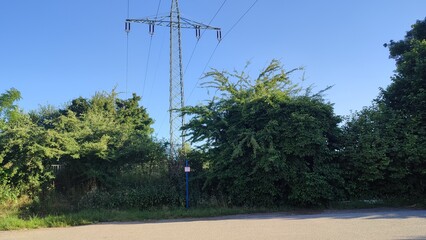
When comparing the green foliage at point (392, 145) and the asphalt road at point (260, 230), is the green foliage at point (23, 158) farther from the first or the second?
the green foliage at point (392, 145)

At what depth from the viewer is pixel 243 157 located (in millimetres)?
15992

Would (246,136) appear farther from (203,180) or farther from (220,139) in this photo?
(203,180)

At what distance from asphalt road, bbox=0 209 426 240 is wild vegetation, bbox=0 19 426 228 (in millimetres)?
3129

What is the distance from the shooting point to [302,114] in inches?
613

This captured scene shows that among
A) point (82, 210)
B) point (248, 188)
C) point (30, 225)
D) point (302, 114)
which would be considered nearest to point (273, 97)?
point (302, 114)

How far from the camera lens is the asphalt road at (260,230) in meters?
9.02

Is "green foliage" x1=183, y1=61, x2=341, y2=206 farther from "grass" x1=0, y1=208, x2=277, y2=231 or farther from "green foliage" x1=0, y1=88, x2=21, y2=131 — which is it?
"green foliage" x1=0, y1=88, x2=21, y2=131

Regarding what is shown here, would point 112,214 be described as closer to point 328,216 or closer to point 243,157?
point 243,157

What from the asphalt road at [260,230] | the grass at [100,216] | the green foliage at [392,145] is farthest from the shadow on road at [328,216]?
the green foliage at [392,145]

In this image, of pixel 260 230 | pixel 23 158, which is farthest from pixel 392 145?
pixel 23 158

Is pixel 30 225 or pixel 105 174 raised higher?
pixel 105 174

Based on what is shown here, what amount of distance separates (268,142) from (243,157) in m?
1.34

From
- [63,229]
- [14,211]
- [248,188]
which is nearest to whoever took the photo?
[63,229]

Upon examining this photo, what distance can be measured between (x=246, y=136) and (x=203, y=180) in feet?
10.7
